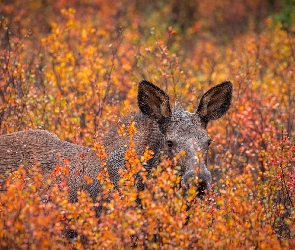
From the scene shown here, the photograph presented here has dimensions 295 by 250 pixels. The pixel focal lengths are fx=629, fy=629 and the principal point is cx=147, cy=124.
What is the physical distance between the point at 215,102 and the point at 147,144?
1.12 metres

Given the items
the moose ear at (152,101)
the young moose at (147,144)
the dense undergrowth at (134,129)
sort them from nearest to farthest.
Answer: the dense undergrowth at (134,129) < the young moose at (147,144) < the moose ear at (152,101)

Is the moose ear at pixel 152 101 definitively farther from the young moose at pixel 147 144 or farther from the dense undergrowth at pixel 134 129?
the dense undergrowth at pixel 134 129

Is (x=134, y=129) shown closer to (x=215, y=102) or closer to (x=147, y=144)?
(x=147, y=144)

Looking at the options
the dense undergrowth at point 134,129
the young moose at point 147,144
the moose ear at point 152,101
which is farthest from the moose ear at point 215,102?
the dense undergrowth at point 134,129

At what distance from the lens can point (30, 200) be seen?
21.8 ft

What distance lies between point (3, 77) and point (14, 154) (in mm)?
3602

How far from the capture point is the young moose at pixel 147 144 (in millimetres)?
7676

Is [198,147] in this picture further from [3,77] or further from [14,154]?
[3,77]

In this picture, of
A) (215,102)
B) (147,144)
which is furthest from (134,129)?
(215,102)

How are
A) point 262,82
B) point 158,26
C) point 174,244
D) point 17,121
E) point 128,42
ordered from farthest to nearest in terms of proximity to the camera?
point 158,26, point 128,42, point 262,82, point 17,121, point 174,244

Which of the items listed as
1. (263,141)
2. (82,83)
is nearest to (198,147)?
(263,141)

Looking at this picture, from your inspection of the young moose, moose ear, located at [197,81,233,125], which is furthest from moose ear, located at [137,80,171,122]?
moose ear, located at [197,81,233,125]

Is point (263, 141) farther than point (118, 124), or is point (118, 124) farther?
point (263, 141)

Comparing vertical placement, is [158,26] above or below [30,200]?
above
